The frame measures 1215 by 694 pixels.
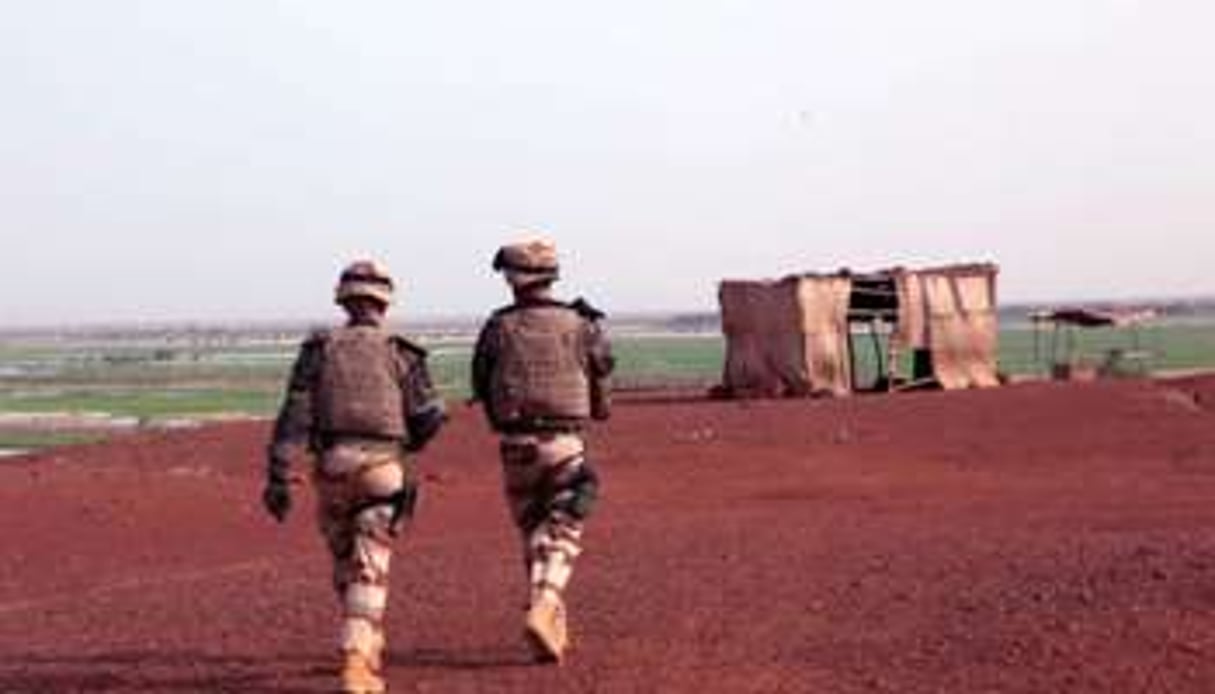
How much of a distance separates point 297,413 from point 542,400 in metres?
1.11

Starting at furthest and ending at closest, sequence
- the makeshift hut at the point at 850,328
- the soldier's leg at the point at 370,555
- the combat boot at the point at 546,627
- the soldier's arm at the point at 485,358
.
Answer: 1. the makeshift hut at the point at 850,328
2. the soldier's arm at the point at 485,358
3. the combat boot at the point at 546,627
4. the soldier's leg at the point at 370,555

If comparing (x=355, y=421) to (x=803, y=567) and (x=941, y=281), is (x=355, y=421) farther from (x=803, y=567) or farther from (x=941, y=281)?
(x=941, y=281)

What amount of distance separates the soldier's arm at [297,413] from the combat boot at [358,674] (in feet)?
2.77

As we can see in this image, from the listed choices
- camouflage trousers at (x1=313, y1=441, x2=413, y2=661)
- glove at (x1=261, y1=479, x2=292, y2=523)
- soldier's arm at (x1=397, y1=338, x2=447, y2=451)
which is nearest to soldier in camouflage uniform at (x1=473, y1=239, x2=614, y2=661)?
soldier's arm at (x1=397, y1=338, x2=447, y2=451)

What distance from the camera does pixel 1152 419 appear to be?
25.7 meters

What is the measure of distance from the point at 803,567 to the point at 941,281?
23645 mm

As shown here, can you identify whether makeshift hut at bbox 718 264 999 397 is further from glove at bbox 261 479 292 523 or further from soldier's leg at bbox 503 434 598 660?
glove at bbox 261 479 292 523

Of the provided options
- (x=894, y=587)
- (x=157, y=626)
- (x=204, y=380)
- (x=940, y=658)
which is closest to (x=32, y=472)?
(x=157, y=626)

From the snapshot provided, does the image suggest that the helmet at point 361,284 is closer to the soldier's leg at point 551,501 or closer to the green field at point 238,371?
the soldier's leg at point 551,501

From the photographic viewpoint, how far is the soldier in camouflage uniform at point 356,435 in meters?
8.58

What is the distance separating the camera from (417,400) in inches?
349

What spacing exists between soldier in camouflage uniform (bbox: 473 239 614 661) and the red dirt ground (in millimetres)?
585

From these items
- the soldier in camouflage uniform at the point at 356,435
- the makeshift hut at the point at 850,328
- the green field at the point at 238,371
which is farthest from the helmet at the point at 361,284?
the green field at the point at 238,371

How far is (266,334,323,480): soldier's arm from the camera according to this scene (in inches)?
339
